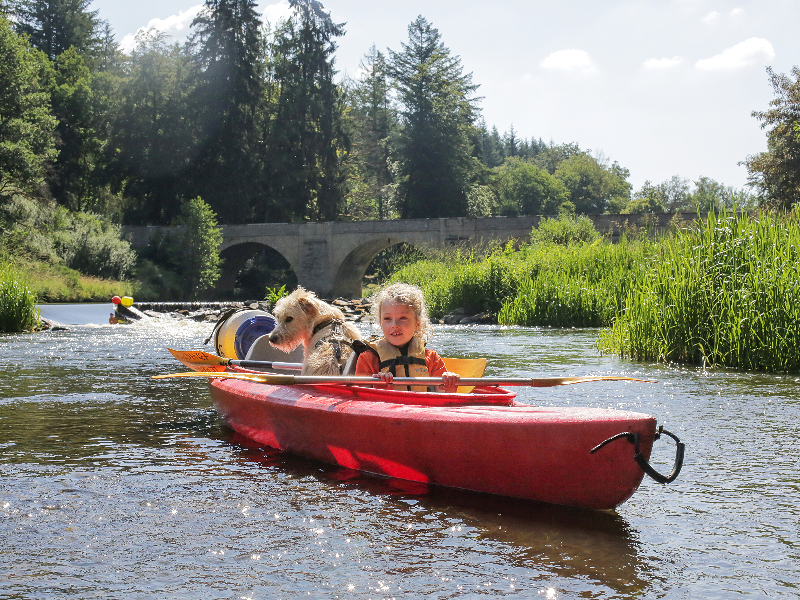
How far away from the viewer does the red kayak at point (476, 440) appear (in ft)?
10.3

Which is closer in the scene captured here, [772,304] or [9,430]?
[9,430]

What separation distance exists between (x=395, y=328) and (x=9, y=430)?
2.87m

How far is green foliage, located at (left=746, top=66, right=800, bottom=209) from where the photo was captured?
85.9 ft

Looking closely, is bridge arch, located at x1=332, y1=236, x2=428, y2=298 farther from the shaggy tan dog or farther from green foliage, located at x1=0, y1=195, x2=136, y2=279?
the shaggy tan dog

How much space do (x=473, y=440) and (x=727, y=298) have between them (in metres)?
5.23

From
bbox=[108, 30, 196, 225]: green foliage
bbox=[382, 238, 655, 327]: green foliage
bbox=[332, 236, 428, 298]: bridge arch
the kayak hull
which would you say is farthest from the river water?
bbox=[108, 30, 196, 225]: green foliage

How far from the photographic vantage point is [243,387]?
203 inches

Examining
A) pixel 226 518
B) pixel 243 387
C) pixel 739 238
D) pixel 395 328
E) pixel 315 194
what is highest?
pixel 315 194

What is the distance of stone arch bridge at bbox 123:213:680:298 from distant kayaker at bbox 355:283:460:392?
28.9 metres

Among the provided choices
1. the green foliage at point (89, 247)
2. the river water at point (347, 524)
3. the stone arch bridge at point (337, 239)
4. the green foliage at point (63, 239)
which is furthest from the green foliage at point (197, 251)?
the river water at point (347, 524)

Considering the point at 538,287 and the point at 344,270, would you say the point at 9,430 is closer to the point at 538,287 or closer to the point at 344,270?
the point at 538,287

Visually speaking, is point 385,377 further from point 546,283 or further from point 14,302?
point 14,302

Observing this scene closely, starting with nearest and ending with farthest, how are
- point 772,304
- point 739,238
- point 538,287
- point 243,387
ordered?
point 243,387 → point 772,304 → point 739,238 → point 538,287

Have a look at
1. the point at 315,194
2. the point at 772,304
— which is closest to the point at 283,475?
the point at 772,304
